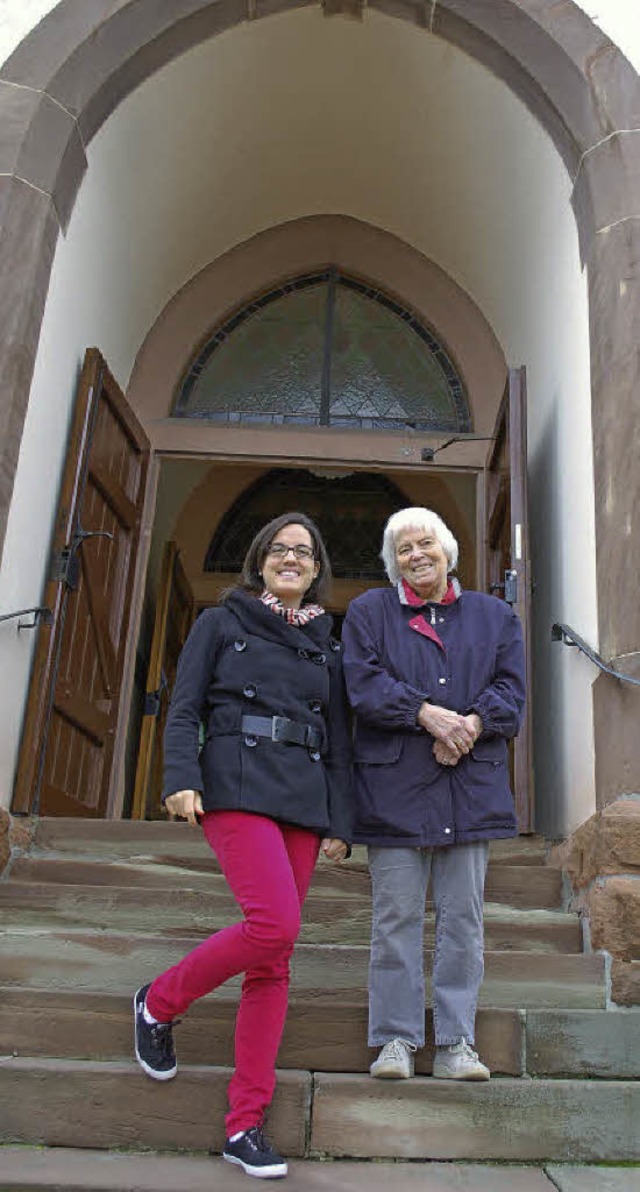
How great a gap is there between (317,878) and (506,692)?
126cm

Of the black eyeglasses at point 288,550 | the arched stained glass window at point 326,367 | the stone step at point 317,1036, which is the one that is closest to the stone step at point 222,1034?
the stone step at point 317,1036

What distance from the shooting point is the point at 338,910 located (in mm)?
3764

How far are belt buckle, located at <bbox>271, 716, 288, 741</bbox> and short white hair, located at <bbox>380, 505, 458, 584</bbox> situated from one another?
2.15 feet

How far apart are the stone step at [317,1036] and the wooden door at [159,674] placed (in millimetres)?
3386

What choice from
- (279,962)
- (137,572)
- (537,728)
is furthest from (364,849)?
(137,572)

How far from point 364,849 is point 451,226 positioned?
12.7ft

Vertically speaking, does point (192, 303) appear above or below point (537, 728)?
above

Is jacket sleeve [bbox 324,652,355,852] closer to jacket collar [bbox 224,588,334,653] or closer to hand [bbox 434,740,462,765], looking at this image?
jacket collar [bbox 224,588,334,653]

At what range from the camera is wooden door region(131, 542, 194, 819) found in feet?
21.4

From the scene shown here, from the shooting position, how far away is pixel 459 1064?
285cm

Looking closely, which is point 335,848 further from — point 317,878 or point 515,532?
point 515,532

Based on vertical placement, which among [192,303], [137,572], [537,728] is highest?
[192,303]

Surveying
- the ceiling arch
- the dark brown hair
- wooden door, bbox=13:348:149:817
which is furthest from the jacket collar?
wooden door, bbox=13:348:149:817

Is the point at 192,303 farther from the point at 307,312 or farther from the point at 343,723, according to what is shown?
the point at 343,723
